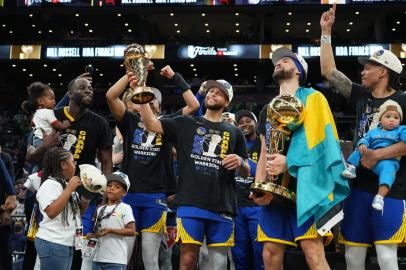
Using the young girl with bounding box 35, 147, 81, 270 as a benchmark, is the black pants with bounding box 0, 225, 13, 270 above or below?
below

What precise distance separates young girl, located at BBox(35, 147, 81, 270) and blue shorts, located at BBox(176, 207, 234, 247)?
0.92 m

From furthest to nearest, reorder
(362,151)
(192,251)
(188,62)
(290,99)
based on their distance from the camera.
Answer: (188,62)
(192,251)
(362,151)
(290,99)

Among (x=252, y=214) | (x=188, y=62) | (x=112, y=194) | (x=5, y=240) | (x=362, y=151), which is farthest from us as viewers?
(x=188, y=62)

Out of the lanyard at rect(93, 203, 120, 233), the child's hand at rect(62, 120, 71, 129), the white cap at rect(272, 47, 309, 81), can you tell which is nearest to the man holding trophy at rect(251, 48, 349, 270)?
the white cap at rect(272, 47, 309, 81)

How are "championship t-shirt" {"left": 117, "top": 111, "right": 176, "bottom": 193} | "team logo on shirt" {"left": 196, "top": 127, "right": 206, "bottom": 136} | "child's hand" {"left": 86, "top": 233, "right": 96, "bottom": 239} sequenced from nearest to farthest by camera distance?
"team logo on shirt" {"left": 196, "top": 127, "right": 206, "bottom": 136}, "child's hand" {"left": 86, "top": 233, "right": 96, "bottom": 239}, "championship t-shirt" {"left": 117, "top": 111, "right": 176, "bottom": 193}

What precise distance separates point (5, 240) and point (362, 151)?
14.9ft

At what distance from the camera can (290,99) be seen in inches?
165

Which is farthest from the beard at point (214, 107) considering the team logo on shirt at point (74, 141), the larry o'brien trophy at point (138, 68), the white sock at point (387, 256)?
the white sock at point (387, 256)

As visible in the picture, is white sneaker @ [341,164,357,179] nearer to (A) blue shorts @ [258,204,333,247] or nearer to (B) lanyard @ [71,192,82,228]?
(A) blue shorts @ [258,204,333,247]

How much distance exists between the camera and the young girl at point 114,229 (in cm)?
565

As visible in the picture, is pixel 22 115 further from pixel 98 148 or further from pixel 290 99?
pixel 290 99

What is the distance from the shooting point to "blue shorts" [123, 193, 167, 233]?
5.93 metres

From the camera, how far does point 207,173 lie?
5.29 m

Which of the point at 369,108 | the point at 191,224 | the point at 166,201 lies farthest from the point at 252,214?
the point at 369,108
